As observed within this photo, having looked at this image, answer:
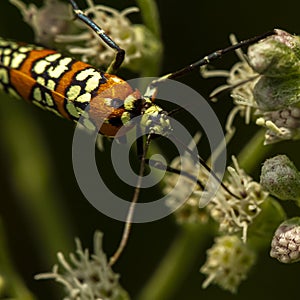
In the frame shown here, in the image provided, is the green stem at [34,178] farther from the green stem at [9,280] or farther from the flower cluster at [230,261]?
the flower cluster at [230,261]

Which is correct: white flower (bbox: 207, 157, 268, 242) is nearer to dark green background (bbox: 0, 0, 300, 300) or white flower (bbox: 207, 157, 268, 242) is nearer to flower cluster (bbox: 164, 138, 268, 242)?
flower cluster (bbox: 164, 138, 268, 242)

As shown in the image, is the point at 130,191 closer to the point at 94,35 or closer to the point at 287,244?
the point at 94,35

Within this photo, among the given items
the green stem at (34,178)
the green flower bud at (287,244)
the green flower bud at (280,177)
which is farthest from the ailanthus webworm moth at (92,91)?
the green stem at (34,178)

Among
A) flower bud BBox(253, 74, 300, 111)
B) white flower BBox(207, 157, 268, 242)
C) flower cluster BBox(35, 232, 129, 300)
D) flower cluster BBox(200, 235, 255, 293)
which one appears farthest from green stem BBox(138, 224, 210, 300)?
flower bud BBox(253, 74, 300, 111)

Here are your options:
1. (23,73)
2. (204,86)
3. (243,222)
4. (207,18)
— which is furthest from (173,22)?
(243,222)

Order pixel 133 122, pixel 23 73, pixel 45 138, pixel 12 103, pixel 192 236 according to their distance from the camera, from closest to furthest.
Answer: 1. pixel 133 122
2. pixel 23 73
3. pixel 192 236
4. pixel 12 103
5. pixel 45 138

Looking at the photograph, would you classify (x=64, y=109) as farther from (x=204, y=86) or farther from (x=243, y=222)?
(x=204, y=86)
